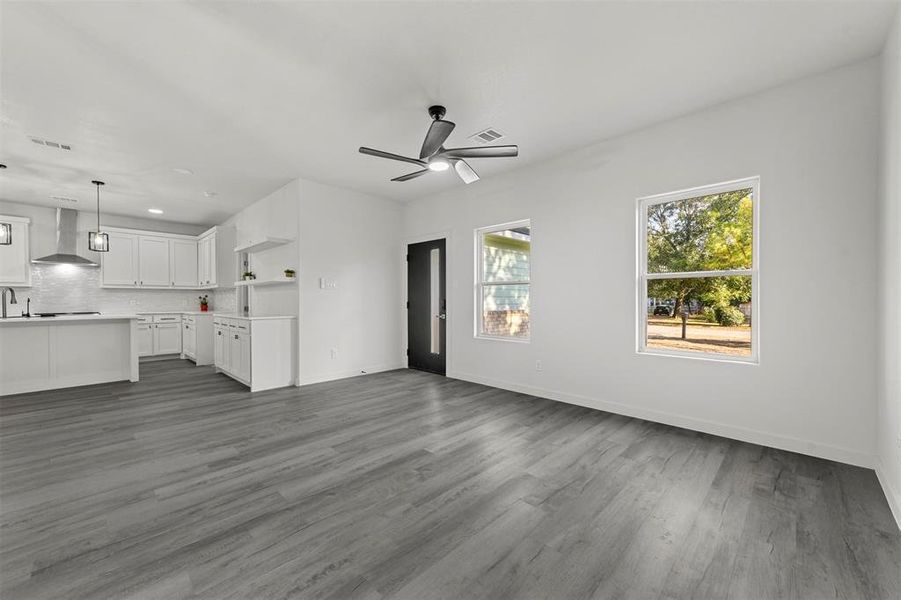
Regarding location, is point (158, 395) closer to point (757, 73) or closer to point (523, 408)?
point (523, 408)

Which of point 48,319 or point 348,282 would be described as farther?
point 348,282

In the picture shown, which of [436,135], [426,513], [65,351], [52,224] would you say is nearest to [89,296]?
[52,224]

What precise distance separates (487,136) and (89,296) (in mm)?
A: 8204

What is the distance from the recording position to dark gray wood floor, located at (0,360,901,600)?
1547 millimetres

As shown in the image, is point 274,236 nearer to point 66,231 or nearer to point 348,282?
point 348,282

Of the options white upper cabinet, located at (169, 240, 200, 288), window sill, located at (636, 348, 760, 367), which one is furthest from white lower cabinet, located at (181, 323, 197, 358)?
window sill, located at (636, 348, 760, 367)

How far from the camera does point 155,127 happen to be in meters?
3.54

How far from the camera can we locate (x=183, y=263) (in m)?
7.78

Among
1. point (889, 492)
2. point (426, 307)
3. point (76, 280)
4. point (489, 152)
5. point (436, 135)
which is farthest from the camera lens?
point (76, 280)

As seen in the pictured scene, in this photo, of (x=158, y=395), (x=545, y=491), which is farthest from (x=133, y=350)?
(x=545, y=491)

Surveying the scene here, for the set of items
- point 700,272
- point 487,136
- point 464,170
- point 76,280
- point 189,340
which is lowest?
point 189,340

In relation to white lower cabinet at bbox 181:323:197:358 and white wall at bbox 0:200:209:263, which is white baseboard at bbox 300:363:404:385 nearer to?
white lower cabinet at bbox 181:323:197:358

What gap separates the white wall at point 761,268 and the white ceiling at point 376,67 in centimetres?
26

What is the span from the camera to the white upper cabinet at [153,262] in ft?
23.9
